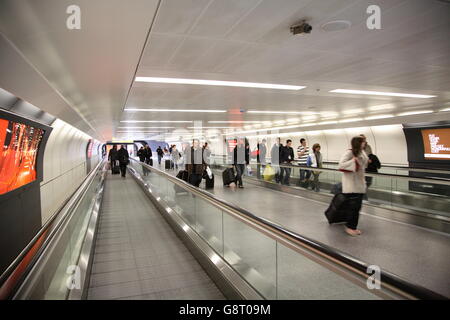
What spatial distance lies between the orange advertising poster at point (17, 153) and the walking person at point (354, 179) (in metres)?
6.51

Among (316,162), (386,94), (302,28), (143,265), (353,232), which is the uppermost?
(386,94)

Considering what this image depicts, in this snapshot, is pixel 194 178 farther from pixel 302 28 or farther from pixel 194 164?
pixel 302 28

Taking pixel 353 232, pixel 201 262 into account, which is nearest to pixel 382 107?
pixel 353 232

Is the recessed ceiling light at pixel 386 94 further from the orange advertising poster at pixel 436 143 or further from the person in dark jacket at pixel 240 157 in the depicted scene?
the person in dark jacket at pixel 240 157

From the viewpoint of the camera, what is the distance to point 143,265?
410 centimetres

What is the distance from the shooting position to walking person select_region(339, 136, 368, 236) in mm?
4930

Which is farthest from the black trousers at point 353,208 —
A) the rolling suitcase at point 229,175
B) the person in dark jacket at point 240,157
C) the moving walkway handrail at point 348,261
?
the rolling suitcase at point 229,175

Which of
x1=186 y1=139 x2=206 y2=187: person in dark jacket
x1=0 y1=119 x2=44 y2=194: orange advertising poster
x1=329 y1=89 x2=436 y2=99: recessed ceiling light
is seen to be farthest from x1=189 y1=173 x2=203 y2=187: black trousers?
x1=329 y1=89 x2=436 y2=99: recessed ceiling light

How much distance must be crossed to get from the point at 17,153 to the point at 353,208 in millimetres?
7380

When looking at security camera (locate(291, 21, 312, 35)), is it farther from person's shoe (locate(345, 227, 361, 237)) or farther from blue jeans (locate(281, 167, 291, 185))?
blue jeans (locate(281, 167, 291, 185))

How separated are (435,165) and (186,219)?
12.3 meters

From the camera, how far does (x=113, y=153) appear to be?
16.5 metres

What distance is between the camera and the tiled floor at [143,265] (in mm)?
3297
